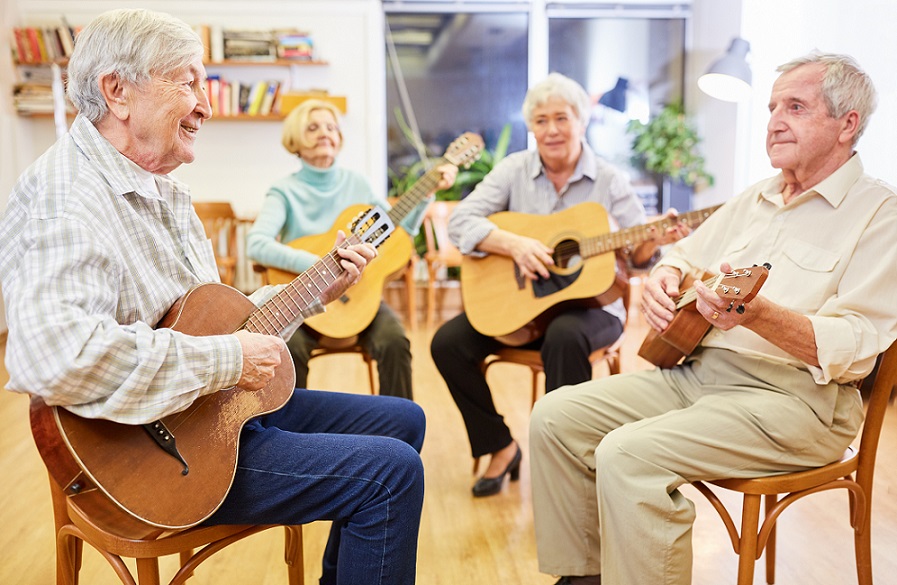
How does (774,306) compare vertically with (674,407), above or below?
above

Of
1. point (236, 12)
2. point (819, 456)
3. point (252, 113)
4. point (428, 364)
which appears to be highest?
point (236, 12)

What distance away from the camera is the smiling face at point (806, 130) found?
5.55ft

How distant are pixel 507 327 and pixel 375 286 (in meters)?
0.53

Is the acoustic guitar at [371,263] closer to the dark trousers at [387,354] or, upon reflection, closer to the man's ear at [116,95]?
the dark trousers at [387,354]

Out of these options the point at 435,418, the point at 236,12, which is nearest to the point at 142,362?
the point at 435,418

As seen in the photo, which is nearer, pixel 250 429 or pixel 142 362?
pixel 142 362

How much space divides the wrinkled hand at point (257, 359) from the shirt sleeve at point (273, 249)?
1.24 metres

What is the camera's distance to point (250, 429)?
1480 millimetres

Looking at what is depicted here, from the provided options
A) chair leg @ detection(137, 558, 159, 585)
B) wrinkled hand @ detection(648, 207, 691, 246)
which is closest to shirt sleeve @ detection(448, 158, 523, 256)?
wrinkled hand @ detection(648, 207, 691, 246)

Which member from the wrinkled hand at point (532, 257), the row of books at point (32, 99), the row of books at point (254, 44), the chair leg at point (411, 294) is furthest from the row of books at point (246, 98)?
the wrinkled hand at point (532, 257)

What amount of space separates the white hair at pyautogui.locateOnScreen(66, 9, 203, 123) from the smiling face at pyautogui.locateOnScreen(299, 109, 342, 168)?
1554mm

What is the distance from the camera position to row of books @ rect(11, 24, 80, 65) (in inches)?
224

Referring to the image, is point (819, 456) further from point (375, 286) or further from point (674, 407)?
point (375, 286)

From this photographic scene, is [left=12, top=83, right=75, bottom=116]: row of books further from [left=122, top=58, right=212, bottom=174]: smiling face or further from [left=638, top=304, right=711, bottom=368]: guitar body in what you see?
[left=638, top=304, right=711, bottom=368]: guitar body
